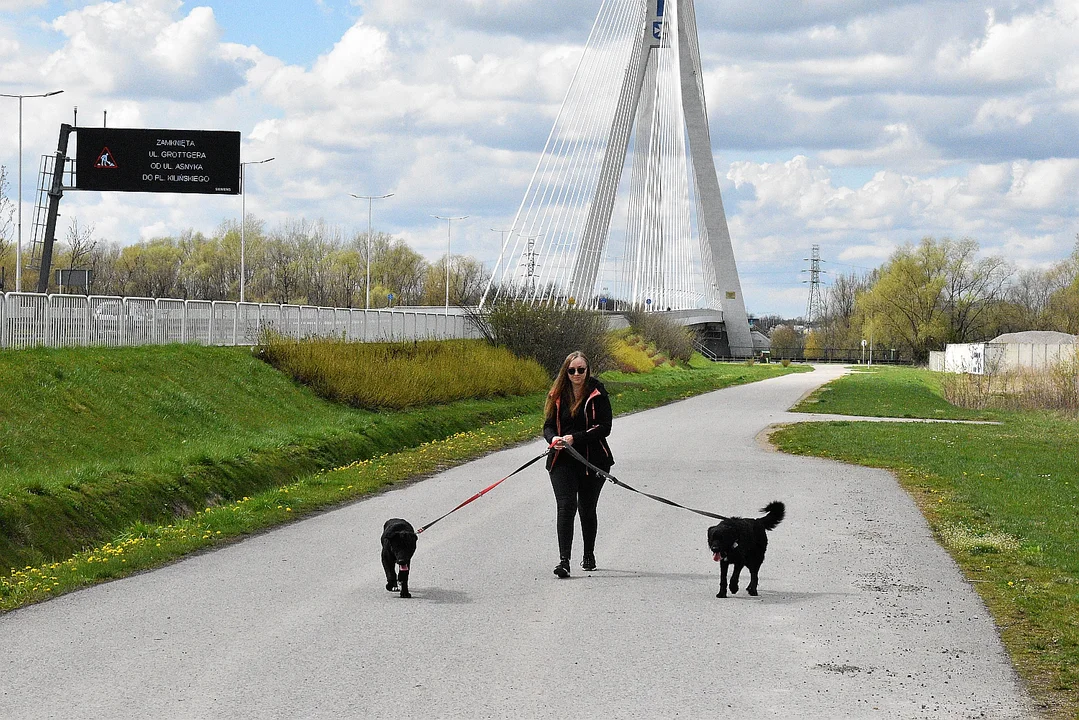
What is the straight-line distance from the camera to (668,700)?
19.2 ft

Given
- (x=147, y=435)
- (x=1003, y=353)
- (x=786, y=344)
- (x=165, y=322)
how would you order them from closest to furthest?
(x=147, y=435) → (x=165, y=322) → (x=1003, y=353) → (x=786, y=344)

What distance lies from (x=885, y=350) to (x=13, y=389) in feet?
358

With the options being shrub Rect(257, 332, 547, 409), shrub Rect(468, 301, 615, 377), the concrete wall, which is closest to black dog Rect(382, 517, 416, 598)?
shrub Rect(257, 332, 547, 409)

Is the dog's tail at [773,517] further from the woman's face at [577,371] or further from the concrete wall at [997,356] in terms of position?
the concrete wall at [997,356]

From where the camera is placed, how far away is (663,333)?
6788 centimetres

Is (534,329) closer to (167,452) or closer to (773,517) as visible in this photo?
(167,452)

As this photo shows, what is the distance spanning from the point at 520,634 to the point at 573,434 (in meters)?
2.20

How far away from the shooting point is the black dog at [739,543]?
26.9 ft

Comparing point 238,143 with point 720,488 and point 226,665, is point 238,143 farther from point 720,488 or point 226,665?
point 226,665

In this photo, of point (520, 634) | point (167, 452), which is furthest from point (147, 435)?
point (520, 634)

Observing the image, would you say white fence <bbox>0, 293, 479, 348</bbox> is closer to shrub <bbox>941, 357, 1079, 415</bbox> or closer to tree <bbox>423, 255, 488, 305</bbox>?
shrub <bbox>941, 357, 1079, 415</bbox>

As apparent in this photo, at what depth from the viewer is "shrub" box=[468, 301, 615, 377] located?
39.5m

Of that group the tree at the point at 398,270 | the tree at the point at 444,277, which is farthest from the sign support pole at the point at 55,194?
the tree at the point at 398,270

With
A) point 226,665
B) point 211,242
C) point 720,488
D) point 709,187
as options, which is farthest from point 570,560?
point 211,242
